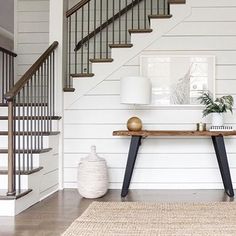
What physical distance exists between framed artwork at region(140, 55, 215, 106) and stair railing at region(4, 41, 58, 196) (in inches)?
45.5

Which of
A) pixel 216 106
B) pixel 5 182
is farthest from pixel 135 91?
pixel 5 182

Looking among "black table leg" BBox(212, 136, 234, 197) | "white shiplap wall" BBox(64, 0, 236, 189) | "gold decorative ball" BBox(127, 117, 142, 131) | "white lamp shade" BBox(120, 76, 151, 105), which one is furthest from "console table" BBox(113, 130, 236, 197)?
"white shiplap wall" BBox(64, 0, 236, 189)

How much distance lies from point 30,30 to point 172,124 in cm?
311

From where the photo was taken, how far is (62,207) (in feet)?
11.6

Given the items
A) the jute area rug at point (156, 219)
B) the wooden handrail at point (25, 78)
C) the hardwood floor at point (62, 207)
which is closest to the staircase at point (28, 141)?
the wooden handrail at point (25, 78)

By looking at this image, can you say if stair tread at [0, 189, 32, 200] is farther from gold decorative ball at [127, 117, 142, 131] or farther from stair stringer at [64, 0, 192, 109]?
stair stringer at [64, 0, 192, 109]

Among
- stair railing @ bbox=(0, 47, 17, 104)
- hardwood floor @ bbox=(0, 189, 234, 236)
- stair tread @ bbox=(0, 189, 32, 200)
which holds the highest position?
stair railing @ bbox=(0, 47, 17, 104)

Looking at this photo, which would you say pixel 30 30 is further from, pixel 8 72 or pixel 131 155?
pixel 131 155

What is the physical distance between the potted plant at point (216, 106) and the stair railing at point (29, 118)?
1.83m

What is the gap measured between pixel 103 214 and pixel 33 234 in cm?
71

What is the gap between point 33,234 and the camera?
105 inches

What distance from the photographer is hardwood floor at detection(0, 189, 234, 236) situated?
2801 millimetres

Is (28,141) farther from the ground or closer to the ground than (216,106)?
closer to the ground

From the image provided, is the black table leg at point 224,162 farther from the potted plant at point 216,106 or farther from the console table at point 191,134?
the potted plant at point 216,106
